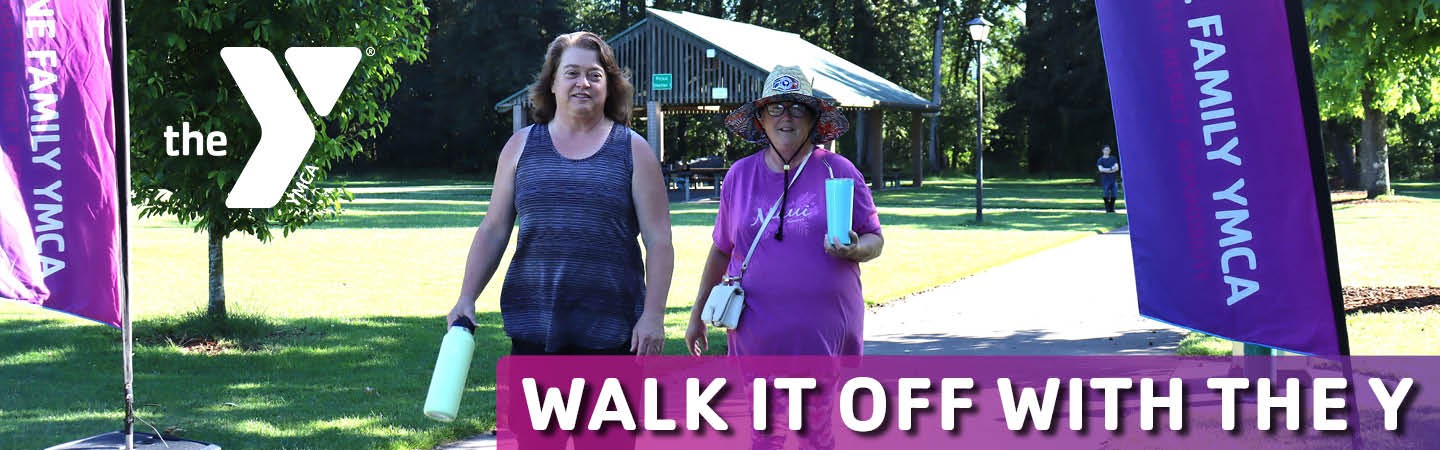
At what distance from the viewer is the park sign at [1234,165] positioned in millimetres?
5203

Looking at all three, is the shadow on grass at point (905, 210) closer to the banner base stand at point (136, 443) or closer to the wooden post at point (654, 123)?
the wooden post at point (654, 123)

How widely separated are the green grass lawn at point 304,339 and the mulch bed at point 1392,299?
13.2 feet

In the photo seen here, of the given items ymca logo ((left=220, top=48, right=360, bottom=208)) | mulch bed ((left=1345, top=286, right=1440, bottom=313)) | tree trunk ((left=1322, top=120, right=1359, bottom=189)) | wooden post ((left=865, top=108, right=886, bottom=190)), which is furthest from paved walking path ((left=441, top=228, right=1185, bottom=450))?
tree trunk ((left=1322, top=120, right=1359, bottom=189))

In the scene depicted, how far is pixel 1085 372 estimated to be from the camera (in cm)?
880

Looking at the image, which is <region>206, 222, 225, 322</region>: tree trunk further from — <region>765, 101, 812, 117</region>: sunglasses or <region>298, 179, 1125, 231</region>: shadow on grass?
<region>298, 179, 1125, 231</region>: shadow on grass

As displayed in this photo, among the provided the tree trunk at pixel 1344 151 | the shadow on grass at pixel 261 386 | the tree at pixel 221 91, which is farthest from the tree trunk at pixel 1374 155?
the tree at pixel 221 91

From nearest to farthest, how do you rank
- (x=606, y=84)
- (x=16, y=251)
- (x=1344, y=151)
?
(x=606, y=84), (x=16, y=251), (x=1344, y=151)

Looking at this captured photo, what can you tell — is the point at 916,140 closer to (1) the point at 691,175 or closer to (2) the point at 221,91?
(1) the point at 691,175

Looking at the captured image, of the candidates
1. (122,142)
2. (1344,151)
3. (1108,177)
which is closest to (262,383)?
(122,142)

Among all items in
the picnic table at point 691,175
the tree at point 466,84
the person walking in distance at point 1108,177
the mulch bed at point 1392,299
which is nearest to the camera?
the mulch bed at point 1392,299

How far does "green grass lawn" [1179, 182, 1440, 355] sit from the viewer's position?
999 centimetres

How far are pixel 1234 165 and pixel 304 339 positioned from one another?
759 centimetres

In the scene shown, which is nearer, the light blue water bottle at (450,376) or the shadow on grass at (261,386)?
the light blue water bottle at (450,376)

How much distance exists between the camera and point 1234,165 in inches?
210
